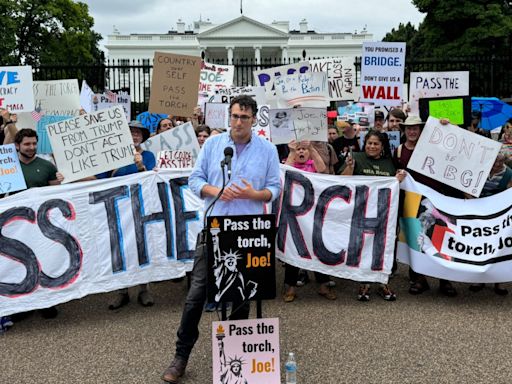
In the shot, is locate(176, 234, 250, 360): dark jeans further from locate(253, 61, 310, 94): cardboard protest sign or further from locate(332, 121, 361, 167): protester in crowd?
locate(253, 61, 310, 94): cardboard protest sign

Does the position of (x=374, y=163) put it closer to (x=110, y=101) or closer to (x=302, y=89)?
(x=302, y=89)

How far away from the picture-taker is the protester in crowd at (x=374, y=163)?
5.66 m

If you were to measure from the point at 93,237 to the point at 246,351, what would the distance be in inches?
91.2

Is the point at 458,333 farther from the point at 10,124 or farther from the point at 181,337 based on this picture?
the point at 10,124

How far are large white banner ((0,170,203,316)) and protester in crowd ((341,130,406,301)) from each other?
5.69 ft

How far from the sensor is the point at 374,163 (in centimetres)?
580

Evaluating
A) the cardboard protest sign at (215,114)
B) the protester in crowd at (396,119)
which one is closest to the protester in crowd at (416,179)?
the protester in crowd at (396,119)

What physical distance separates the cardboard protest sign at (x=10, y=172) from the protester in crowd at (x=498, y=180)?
4.78 meters

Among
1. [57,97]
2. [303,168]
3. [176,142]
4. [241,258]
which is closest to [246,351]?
[241,258]

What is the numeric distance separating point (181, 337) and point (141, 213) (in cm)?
188

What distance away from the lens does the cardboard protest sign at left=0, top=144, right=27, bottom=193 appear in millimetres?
5301

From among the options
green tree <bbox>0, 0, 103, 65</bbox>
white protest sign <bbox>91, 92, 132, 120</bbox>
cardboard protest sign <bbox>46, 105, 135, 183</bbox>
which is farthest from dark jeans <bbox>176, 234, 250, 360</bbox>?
green tree <bbox>0, 0, 103, 65</bbox>

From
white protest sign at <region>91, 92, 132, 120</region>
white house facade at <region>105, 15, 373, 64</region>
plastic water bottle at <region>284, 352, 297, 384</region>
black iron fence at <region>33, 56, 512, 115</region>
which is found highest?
white house facade at <region>105, 15, 373, 64</region>

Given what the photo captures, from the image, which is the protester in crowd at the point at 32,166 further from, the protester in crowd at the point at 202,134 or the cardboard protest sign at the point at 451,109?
the cardboard protest sign at the point at 451,109
